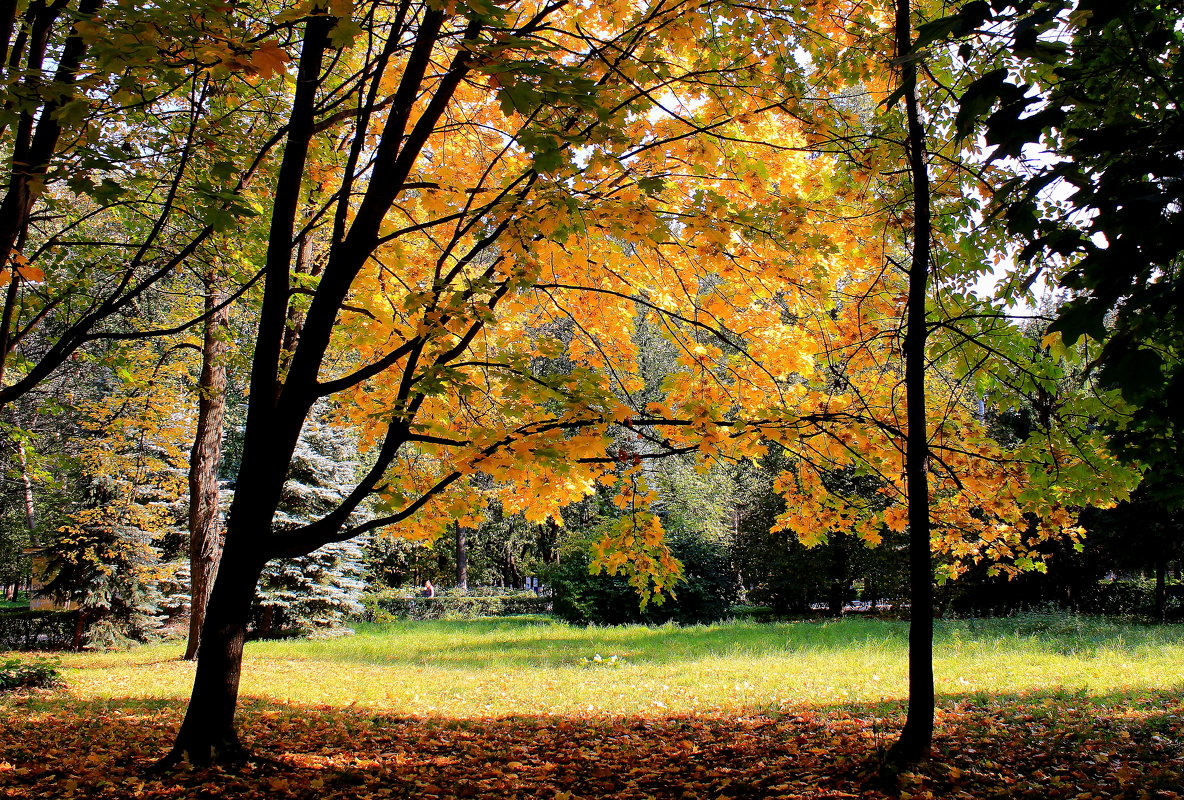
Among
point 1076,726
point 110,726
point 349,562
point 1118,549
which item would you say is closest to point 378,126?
point 110,726

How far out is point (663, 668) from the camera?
987cm

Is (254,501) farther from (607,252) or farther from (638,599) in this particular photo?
(638,599)

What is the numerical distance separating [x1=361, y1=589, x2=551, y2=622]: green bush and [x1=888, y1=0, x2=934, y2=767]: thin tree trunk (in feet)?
61.7

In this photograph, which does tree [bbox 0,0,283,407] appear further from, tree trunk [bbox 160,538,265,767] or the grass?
the grass

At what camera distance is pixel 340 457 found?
1928 centimetres

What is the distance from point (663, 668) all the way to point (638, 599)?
822 centimetres

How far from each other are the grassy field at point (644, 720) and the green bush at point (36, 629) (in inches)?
168

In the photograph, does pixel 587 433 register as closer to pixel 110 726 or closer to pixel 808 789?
pixel 808 789

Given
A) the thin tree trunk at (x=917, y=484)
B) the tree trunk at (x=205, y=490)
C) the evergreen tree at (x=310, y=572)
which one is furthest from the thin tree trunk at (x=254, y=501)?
the evergreen tree at (x=310, y=572)

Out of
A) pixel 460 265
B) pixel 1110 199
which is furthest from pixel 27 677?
pixel 1110 199

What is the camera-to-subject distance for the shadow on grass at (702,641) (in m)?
11.0

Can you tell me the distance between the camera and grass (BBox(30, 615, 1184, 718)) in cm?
746

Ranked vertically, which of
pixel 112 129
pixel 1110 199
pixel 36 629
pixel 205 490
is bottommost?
pixel 36 629

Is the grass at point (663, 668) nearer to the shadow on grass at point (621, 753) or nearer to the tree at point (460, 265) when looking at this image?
the shadow on grass at point (621, 753)
